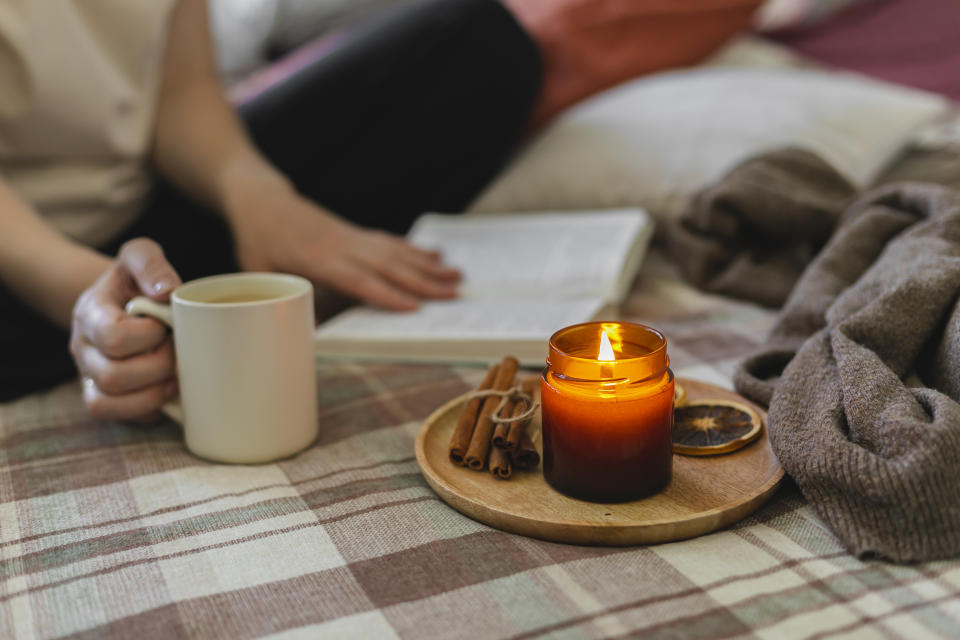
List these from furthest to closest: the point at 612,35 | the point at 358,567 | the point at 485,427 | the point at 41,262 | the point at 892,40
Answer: the point at 892,40, the point at 612,35, the point at 41,262, the point at 485,427, the point at 358,567

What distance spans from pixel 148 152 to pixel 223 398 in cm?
59

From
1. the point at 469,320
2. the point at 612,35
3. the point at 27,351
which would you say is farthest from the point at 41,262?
the point at 612,35

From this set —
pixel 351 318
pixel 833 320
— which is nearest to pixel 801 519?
pixel 833 320

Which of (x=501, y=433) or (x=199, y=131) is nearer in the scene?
(x=501, y=433)

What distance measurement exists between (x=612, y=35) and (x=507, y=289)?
0.61 m

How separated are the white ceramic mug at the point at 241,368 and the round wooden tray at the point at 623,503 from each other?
106 millimetres

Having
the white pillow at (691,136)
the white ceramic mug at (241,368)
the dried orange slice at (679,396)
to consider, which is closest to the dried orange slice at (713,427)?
the dried orange slice at (679,396)

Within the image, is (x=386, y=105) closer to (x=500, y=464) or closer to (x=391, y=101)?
(x=391, y=101)

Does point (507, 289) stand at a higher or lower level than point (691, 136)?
lower

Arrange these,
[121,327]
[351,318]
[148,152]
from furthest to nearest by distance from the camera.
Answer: [148,152] → [351,318] → [121,327]

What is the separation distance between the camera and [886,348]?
63 cm

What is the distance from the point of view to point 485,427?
0.64 metres

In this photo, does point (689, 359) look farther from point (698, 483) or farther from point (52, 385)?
point (52, 385)

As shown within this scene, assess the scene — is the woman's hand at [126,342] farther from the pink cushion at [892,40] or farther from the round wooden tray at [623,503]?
the pink cushion at [892,40]
